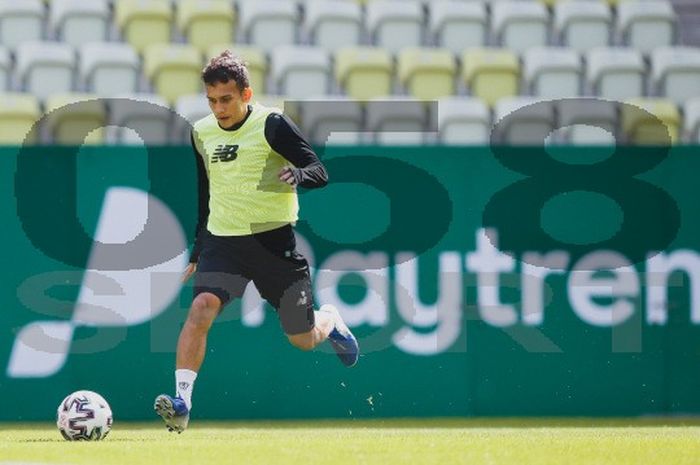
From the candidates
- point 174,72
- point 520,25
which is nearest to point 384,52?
point 520,25

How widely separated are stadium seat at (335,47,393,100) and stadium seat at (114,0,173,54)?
1.96 meters

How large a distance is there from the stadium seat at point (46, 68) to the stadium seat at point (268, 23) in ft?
6.62

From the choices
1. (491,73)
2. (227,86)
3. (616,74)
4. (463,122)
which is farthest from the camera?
(616,74)

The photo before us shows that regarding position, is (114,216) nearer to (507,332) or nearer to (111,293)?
(111,293)

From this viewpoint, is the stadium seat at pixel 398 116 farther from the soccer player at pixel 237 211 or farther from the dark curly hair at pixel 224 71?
the dark curly hair at pixel 224 71

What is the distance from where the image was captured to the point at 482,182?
37.6 feet

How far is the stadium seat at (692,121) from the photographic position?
569 inches

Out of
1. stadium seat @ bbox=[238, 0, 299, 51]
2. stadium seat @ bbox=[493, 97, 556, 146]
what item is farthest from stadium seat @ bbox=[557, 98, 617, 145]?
stadium seat @ bbox=[238, 0, 299, 51]

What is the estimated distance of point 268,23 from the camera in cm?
1541

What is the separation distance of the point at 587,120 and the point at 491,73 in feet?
5.60

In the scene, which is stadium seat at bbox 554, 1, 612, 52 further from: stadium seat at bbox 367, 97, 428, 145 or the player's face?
the player's face

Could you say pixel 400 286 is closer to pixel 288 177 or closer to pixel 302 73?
pixel 288 177

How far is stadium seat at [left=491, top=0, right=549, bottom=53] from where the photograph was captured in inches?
624

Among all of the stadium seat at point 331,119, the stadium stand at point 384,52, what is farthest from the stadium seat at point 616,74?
the stadium seat at point 331,119
